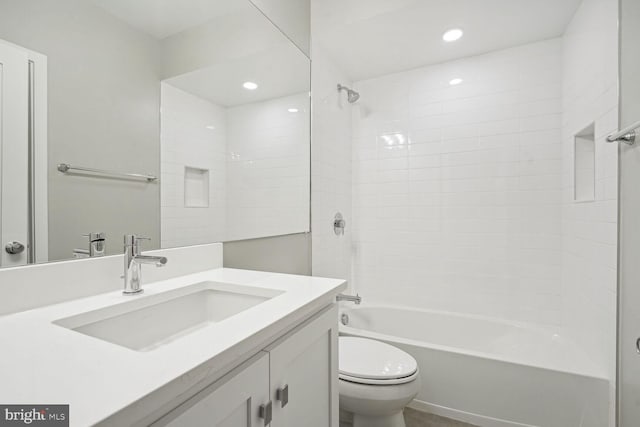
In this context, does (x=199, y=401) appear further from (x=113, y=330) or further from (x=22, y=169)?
(x=22, y=169)

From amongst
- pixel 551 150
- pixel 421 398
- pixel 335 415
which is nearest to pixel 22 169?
pixel 335 415

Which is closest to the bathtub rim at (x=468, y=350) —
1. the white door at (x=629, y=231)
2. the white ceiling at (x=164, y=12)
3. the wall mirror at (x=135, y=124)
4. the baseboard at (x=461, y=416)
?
the white door at (x=629, y=231)

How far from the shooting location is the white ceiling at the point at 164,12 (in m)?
0.95

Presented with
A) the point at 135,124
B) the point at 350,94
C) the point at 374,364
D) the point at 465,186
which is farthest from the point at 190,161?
the point at 465,186

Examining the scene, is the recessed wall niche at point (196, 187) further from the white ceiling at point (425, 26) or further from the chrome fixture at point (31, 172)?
the white ceiling at point (425, 26)

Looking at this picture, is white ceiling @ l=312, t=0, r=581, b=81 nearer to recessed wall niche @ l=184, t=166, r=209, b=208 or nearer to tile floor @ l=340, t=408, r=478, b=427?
recessed wall niche @ l=184, t=166, r=209, b=208

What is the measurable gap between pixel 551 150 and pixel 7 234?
106 inches

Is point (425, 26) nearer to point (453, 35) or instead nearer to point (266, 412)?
point (453, 35)

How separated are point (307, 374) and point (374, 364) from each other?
0.74m

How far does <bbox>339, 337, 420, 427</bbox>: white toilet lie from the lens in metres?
1.32

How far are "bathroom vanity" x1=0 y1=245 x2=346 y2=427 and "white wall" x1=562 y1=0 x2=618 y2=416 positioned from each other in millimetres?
1332

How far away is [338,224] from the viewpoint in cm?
235

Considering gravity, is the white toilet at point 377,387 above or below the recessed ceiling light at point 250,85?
below

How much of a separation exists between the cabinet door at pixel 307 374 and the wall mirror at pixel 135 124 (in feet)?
1.98
